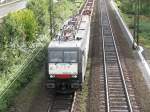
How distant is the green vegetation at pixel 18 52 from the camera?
87.6 feet

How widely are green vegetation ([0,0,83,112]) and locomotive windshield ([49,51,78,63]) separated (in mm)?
3268

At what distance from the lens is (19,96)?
1032 inches

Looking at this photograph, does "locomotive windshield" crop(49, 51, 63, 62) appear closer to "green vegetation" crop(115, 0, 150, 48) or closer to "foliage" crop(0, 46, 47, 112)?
"foliage" crop(0, 46, 47, 112)

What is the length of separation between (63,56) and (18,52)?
758 centimetres

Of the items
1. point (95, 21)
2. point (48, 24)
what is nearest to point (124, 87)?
point (48, 24)

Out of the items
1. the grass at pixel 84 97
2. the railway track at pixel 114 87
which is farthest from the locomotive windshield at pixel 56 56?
the railway track at pixel 114 87

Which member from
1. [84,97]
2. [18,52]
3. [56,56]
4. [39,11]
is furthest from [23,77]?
[39,11]

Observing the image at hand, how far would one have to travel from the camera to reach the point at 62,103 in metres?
24.9

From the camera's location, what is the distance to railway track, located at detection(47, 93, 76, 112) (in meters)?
24.0

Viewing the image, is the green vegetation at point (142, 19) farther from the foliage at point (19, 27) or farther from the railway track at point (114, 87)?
the foliage at point (19, 27)

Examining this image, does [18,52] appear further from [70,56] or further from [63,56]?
[70,56]

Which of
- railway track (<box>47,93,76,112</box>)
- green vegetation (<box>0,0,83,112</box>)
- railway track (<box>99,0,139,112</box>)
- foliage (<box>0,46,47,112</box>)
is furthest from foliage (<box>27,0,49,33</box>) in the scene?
railway track (<box>47,93,76,112</box>)

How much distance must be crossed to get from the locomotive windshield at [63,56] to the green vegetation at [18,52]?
3.27m

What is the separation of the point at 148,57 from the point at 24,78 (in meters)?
13.3
